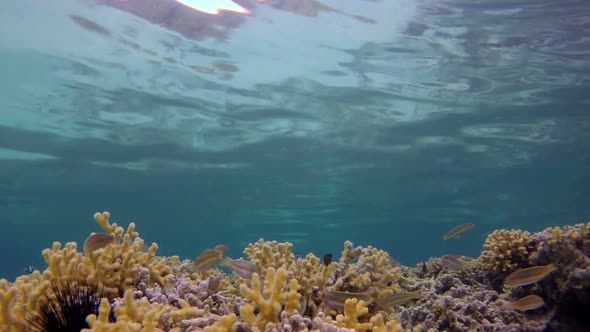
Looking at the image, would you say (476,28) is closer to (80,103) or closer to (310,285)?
(310,285)

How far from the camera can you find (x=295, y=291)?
304 cm

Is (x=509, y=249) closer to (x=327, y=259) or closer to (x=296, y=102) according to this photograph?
(x=327, y=259)

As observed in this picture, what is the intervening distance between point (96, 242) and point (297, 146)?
23452 mm

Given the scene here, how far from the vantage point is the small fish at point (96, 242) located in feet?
12.7

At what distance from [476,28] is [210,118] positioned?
1461 centimetres

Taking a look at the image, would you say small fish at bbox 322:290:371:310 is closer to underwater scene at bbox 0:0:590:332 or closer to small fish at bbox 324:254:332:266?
underwater scene at bbox 0:0:590:332

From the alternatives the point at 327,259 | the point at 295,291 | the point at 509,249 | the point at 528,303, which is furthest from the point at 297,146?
the point at 295,291

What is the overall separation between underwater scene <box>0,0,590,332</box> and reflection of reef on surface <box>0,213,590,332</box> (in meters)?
0.02

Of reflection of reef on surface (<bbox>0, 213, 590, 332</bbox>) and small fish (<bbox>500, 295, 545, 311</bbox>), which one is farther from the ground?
reflection of reef on surface (<bbox>0, 213, 590, 332</bbox>)

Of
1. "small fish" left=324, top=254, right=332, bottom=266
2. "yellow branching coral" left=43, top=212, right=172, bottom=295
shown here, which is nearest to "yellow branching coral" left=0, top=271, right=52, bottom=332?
"yellow branching coral" left=43, top=212, right=172, bottom=295

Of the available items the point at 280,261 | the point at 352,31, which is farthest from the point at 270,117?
the point at 280,261

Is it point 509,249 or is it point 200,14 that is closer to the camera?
point 509,249

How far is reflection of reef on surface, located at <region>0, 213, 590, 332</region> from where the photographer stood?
9.58 ft

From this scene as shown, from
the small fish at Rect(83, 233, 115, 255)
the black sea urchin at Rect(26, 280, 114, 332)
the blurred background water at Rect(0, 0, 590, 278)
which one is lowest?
the black sea urchin at Rect(26, 280, 114, 332)
